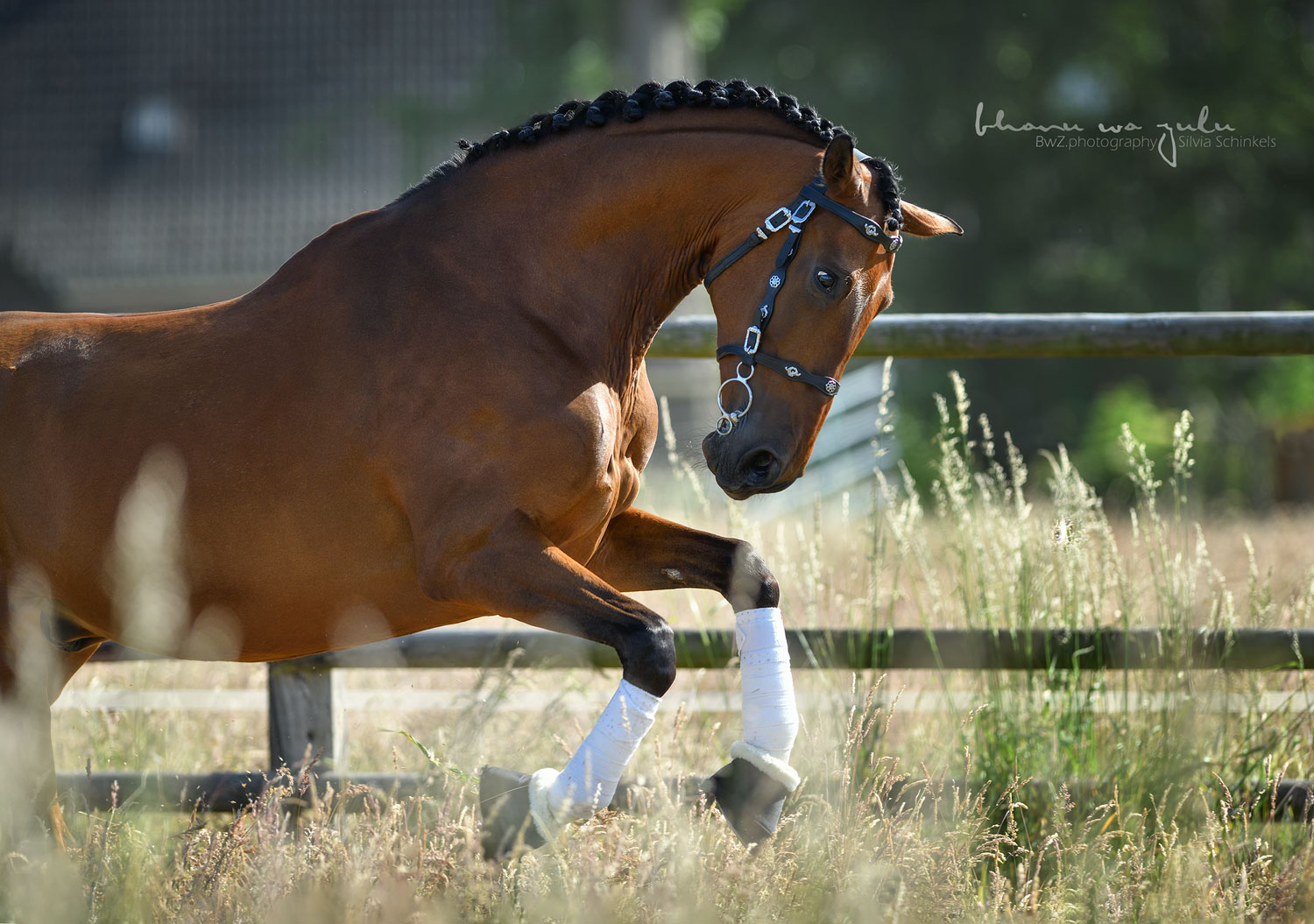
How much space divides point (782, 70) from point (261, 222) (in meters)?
9.87

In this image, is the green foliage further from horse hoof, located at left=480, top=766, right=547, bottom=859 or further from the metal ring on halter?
horse hoof, located at left=480, top=766, right=547, bottom=859

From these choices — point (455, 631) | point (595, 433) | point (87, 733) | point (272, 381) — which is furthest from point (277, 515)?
point (87, 733)

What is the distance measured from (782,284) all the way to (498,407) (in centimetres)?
72

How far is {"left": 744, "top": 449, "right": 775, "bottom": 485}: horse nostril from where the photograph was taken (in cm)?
270

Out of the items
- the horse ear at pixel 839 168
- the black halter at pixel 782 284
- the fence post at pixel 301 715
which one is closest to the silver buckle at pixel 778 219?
the black halter at pixel 782 284

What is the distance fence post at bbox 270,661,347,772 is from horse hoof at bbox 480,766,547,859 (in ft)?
4.45

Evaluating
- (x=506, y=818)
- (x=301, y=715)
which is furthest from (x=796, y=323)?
(x=301, y=715)

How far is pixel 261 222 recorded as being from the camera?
18.6 meters

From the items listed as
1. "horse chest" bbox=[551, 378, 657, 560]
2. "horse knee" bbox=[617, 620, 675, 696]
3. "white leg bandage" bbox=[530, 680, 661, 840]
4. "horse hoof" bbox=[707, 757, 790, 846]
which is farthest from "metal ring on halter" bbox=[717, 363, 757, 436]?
"horse hoof" bbox=[707, 757, 790, 846]

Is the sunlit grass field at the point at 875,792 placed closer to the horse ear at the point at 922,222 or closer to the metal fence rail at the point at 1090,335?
the metal fence rail at the point at 1090,335

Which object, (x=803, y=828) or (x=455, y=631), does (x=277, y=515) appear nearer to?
(x=455, y=631)

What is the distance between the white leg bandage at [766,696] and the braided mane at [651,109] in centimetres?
107

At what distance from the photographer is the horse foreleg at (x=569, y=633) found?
2578mm

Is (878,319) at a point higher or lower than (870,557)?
higher
